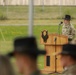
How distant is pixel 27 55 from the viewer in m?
4.28

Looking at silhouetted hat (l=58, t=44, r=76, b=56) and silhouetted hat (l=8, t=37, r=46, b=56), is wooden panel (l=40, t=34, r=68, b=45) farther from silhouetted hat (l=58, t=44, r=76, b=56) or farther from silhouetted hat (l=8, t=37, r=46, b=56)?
silhouetted hat (l=8, t=37, r=46, b=56)

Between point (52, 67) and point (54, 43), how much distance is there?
2.14 ft

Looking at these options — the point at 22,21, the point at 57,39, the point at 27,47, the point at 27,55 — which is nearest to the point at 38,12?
the point at 22,21

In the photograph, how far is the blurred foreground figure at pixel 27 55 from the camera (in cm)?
427

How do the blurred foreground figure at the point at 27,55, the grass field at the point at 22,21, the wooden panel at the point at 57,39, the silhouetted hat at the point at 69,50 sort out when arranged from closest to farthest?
1. the blurred foreground figure at the point at 27,55
2. the silhouetted hat at the point at 69,50
3. the wooden panel at the point at 57,39
4. the grass field at the point at 22,21

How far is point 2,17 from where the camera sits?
118ft

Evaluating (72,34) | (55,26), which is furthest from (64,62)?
(55,26)

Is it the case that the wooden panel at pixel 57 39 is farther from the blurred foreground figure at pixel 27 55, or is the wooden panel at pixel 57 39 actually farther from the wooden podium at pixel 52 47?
the blurred foreground figure at pixel 27 55

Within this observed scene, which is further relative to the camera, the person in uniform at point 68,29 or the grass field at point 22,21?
the grass field at point 22,21

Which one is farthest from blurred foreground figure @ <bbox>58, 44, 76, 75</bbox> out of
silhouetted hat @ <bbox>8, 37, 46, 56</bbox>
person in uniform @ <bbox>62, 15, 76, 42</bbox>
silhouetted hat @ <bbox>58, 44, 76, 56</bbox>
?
person in uniform @ <bbox>62, 15, 76, 42</bbox>

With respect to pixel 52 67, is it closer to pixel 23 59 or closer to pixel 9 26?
pixel 23 59

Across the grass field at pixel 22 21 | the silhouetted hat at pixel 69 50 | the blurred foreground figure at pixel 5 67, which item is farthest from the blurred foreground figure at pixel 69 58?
the grass field at pixel 22 21

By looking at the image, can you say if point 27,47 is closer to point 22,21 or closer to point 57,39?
point 57,39

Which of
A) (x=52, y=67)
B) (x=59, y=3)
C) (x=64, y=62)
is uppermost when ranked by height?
(x=64, y=62)
